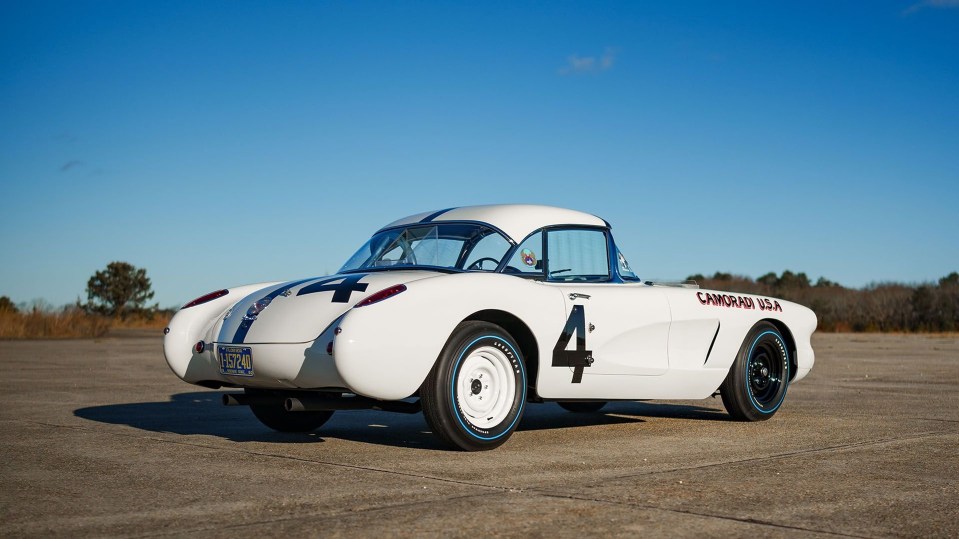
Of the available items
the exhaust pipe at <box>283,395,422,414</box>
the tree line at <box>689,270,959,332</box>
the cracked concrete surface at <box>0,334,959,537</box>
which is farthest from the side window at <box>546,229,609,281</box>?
the tree line at <box>689,270,959,332</box>

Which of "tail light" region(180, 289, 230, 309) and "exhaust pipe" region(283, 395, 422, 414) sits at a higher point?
"tail light" region(180, 289, 230, 309)

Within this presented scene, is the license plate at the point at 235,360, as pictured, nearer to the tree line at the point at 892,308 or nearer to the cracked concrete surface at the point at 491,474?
the cracked concrete surface at the point at 491,474

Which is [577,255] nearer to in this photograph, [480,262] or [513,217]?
[513,217]

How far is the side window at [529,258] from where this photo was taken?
7.52 meters

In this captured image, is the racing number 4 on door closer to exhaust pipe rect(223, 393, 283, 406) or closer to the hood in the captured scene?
the hood

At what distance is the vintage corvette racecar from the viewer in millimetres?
6340

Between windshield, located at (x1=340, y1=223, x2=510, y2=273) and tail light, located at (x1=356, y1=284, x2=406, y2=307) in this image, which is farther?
windshield, located at (x1=340, y1=223, x2=510, y2=273)

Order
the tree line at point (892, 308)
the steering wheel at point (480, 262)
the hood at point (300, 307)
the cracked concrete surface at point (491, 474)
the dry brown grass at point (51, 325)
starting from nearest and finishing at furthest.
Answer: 1. the cracked concrete surface at point (491, 474)
2. the hood at point (300, 307)
3. the steering wheel at point (480, 262)
4. the dry brown grass at point (51, 325)
5. the tree line at point (892, 308)

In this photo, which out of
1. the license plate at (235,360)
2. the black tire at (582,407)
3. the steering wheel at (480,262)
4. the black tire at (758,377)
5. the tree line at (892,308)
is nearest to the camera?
the license plate at (235,360)

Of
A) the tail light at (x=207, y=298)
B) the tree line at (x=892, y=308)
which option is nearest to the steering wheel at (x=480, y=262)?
the tail light at (x=207, y=298)

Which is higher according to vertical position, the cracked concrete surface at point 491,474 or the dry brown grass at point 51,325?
the dry brown grass at point 51,325

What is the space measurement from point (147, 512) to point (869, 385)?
1032 cm

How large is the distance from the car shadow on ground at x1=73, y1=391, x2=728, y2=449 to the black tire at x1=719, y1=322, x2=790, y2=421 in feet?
1.44

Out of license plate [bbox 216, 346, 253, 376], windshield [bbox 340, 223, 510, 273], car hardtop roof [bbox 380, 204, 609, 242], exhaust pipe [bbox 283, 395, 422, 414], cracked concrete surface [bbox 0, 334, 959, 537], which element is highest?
car hardtop roof [bbox 380, 204, 609, 242]
